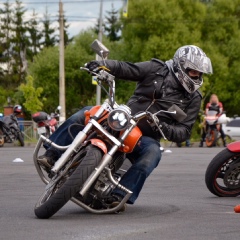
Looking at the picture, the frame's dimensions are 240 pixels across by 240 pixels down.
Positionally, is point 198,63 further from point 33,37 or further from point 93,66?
point 33,37

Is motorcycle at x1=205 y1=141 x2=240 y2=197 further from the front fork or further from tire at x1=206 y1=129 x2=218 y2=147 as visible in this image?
tire at x1=206 y1=129 x2=218 y2=147

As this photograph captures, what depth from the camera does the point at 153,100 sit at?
30.9 ft

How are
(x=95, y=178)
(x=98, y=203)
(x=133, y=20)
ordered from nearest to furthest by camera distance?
(x=95, y=178) < (x=98, y=203) < (x=133, y=20)

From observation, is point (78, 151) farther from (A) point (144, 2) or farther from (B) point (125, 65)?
(A) point (144, 2)

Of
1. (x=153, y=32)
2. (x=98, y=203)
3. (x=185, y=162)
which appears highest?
(x=98, y=203)

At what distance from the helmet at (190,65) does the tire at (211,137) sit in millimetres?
21230

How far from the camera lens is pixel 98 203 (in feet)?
29.5

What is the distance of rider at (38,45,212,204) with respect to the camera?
29.8 ft

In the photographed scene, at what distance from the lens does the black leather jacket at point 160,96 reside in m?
9.30

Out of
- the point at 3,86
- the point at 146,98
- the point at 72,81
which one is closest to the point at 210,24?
the point at 72,81

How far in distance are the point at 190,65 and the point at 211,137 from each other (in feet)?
70.7

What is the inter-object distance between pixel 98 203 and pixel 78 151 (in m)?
0.68

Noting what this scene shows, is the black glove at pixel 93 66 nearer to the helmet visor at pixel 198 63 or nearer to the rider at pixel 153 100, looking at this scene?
the rider at pixel 153 100

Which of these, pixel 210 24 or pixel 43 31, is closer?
pixel 210 24
